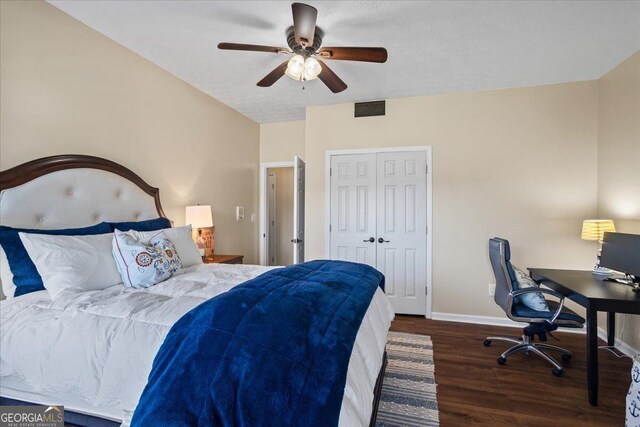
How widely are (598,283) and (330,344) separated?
8.70 ft

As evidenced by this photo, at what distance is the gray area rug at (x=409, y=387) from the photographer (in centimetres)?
183

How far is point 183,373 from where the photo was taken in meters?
0.95

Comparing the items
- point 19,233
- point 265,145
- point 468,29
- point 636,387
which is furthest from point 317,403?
point 265,145

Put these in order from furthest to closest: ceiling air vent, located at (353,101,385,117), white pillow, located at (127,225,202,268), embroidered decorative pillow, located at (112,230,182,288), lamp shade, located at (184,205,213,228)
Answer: ceiling air vent, located at (353,101,385,117) < lamp shade, located at (184,205,213,228) < white pillow, located at (127,225,202,268) < embroidered decorative pillow, located at (112,230,182,288)

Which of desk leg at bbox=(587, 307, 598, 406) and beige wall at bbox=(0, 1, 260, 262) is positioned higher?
beige wall at bbox=(0, 1, 260, 262)

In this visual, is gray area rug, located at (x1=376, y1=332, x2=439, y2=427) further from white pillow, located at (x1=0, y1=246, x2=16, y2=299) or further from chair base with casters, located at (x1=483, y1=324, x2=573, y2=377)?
white pillow, located at (x1=0, y1=246, x2=16, y2=299)

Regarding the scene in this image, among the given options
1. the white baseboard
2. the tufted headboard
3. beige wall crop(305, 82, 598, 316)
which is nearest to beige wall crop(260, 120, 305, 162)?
beige wall crop(305, 82, 598, 316)

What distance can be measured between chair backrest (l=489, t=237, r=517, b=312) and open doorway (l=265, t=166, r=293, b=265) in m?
4.16

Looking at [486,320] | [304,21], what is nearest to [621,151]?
[486,320]

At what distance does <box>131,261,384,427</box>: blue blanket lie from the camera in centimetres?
89

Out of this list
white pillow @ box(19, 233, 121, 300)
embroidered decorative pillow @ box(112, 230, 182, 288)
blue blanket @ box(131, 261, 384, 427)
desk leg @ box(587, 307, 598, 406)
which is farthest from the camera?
desk leg @ box(587, 307, 598, 406)

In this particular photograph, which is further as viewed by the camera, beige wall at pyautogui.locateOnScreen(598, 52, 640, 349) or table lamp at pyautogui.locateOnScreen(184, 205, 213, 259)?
table lamp at pyautogui.locateOnScreen(184, 205, 213, 259)

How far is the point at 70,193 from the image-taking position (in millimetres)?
2141

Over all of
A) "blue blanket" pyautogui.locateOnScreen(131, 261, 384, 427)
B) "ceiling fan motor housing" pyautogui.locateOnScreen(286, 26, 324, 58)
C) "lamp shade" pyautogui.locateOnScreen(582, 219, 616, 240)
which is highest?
"ceiling fan motor housing" pyautogui.locateOnScreen(286, 26, 324, 58)
